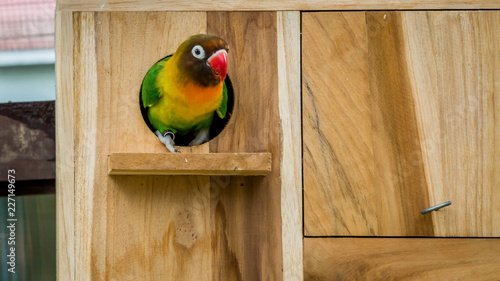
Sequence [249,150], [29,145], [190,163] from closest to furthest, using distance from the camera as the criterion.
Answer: [190,163] < [249,150] < [29,145]

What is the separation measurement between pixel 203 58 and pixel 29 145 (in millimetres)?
506

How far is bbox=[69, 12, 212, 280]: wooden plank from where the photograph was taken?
98 centimetres

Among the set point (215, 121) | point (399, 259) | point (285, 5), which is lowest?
point (399, 259)

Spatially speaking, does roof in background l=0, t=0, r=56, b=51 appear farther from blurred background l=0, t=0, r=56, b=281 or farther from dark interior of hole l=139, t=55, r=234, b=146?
dark interior of hole l=139, t=55, r=234, b=146

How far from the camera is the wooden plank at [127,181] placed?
983 mm

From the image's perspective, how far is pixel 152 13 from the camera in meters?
1.03

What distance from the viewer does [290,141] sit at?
1010mm

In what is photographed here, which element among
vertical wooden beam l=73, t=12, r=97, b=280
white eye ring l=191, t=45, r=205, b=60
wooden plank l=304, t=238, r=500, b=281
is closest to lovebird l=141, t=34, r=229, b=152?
white eye ring l=191, t=45, r=205, b=60

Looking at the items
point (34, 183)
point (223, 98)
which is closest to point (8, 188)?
point (34, 183)

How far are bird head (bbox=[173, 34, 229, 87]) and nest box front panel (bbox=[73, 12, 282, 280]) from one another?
0.06 meters

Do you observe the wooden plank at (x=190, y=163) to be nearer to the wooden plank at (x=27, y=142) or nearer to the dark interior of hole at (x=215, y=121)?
the dark interior of hole at (x=215, y=121)

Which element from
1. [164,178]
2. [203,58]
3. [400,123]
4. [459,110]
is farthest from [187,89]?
[459,110]

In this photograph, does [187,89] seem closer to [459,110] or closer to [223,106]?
[223,106]

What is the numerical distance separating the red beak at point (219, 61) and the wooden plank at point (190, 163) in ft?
0.52
